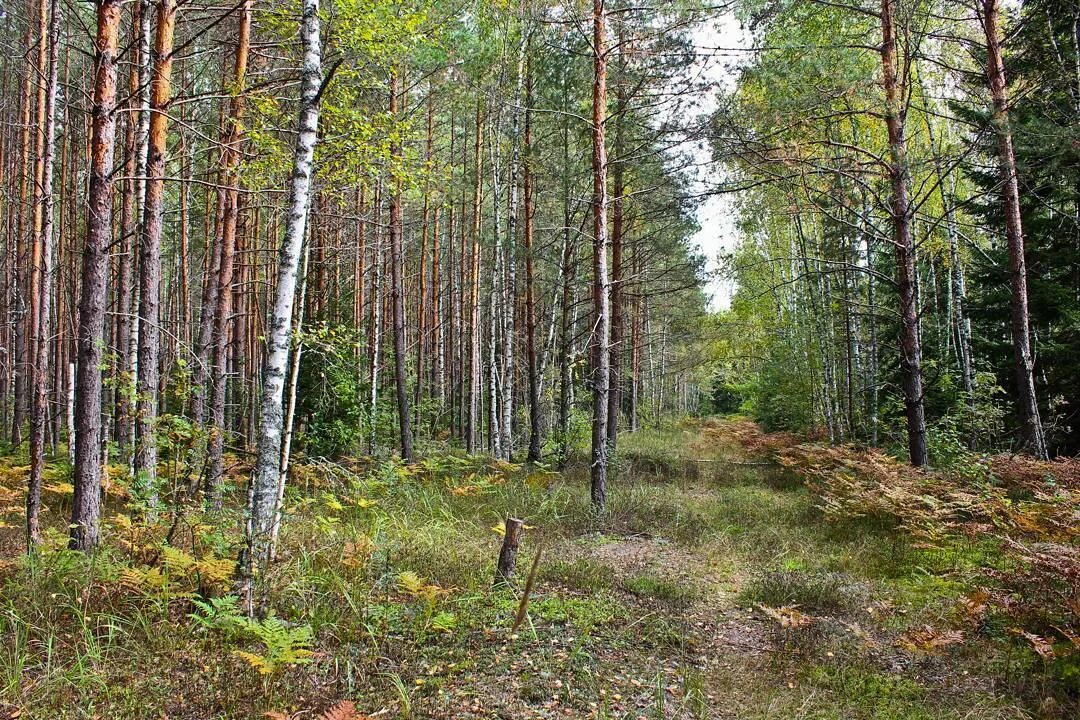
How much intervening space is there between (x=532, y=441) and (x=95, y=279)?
9.03 meters

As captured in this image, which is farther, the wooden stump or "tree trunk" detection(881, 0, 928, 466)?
"tree trunk" detection(881, 0, 928, 466)

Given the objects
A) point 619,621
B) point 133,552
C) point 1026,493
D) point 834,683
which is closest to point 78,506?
point 133,552

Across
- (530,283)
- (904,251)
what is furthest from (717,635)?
(530,283)

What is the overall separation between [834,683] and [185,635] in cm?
432

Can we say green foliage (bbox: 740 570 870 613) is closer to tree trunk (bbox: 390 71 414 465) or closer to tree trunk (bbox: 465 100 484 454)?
tree trunk (bbox: 390 71 414 465)

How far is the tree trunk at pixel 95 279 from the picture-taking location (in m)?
4.40

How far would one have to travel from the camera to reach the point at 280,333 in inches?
171

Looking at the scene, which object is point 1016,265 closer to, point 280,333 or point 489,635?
point 489,635

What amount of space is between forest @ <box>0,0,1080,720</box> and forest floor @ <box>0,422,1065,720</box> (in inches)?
1.3

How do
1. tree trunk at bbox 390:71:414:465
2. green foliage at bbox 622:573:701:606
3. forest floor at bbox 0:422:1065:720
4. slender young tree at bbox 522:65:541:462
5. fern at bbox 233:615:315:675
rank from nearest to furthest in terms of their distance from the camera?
1. fern at bbox 233:615:315:675
2. forest floor at bbox 0:422:1065:720
3. green foliage at bbox 622:573:701:606
4. tree trunk at bbox 390:71:414:465
5. slender young tree at bbox 522:65:541:462

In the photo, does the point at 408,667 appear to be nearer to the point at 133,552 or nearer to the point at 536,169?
the point at 133,552

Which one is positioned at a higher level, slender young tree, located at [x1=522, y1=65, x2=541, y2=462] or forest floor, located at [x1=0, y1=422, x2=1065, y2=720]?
slender young tree, located at [x1=522, y1=65, x2=541, y2=462]

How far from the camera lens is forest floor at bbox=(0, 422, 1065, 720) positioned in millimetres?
3336

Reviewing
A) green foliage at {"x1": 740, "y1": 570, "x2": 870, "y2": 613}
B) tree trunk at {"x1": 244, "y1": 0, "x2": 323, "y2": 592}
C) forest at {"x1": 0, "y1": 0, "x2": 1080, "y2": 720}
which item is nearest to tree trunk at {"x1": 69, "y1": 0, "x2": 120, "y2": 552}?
forest at {"x1": 0, "y1": 0, "x2": 1080, "y2": 720}
